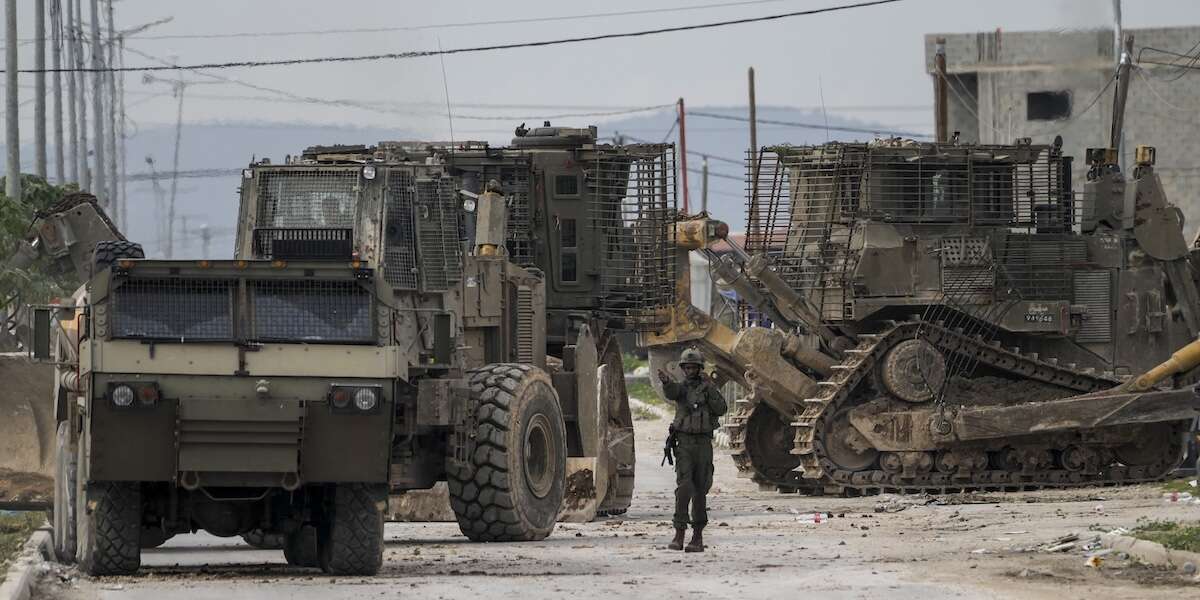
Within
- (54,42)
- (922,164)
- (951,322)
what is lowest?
(951,322)

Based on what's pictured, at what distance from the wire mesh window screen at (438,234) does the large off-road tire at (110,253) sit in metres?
2.30

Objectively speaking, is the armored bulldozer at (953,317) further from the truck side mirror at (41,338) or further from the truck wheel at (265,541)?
the truck side mirror at (41,338)

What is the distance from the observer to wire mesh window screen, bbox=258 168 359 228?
18.6 meters

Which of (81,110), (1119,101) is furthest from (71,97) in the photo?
(1119,101)

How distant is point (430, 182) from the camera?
1880cm

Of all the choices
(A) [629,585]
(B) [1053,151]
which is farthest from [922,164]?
(A) [629,585]

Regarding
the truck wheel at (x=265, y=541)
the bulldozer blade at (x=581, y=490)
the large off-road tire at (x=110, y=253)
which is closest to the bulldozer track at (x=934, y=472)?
the bulldozer blade at (x=581, y=490)

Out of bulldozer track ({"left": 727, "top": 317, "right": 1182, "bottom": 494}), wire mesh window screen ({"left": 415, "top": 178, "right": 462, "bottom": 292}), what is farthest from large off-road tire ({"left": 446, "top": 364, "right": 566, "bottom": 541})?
bulldozer track ({"left": 727, "top": 317, "right": 1182, "bottom": 494})

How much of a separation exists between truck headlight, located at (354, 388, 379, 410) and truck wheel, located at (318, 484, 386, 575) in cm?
63

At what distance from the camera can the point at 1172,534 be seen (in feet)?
55.1

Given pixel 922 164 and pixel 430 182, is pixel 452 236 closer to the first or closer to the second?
pixel 430 182

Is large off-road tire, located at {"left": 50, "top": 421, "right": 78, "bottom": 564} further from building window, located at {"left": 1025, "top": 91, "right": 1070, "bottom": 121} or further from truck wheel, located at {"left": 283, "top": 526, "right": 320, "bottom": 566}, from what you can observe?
building window, located at {"left": 1025, "top": 91, "right": 1070, "bottom": 121}

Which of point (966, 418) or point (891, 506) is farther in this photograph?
point (966, 418)

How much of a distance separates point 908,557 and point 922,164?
1049cm
